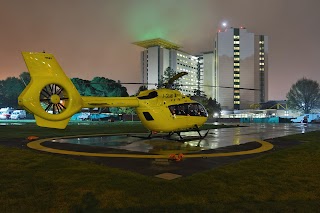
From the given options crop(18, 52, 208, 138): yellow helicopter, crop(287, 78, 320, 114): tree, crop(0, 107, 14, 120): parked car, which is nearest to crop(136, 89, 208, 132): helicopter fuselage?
crop(18, 52, 208, 138): yellow helicopter

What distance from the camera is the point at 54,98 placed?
472 inches

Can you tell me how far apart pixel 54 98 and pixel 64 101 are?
0.67 metres

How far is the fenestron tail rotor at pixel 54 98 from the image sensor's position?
11.9 meters

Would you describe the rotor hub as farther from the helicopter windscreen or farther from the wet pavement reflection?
the helicopter windscreen

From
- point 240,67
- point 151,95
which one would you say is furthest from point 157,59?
point 151,95

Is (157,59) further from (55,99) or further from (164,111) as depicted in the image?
(55,99)

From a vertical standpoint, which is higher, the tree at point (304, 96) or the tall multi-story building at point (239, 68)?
the tall multi-story building at point (239, 68)

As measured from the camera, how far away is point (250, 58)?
15762 centimetres

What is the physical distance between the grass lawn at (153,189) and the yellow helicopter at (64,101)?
2.83m

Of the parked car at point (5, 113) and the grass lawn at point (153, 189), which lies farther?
the parked car at point (5, 113)

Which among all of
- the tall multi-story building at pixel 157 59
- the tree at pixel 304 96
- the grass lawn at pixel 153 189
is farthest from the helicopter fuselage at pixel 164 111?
the tall multi-story building at pixel 157 59

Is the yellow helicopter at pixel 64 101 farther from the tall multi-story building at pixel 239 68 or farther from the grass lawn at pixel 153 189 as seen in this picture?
the tall multi-story building at pixel 239 68

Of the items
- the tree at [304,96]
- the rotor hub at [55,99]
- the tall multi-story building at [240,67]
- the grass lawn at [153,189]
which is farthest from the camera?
the tall multi-story building at [240,67]

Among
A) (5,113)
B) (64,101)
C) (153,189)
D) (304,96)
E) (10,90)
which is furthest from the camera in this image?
(10,90)
